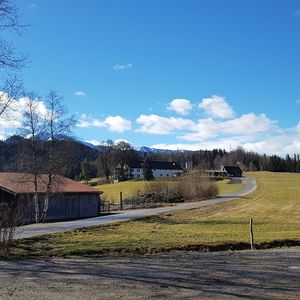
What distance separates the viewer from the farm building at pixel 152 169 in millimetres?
152125

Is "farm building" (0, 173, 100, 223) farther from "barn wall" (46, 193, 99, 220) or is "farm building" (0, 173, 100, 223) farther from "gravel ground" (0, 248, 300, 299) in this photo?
"gravel ground" (0, 248, 300, 299)

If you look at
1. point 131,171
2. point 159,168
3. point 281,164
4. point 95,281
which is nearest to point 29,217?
point 95,281

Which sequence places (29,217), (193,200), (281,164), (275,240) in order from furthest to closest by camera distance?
(281,164)
(193,200)
(29,217)
(275,240)

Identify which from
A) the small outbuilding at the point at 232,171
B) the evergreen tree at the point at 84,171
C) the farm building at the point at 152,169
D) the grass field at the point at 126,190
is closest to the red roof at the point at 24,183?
the grass field at the point at 126,190

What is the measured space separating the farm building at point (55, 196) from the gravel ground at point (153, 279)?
89.8 feet

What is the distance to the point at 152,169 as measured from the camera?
16875 cm

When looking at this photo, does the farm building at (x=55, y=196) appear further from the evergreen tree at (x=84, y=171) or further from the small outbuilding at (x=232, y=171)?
the small outbuilding at (x=232, y=171)

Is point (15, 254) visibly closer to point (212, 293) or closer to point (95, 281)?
point (95, 281)

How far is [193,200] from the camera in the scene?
233 ft

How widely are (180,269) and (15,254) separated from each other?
679 cm

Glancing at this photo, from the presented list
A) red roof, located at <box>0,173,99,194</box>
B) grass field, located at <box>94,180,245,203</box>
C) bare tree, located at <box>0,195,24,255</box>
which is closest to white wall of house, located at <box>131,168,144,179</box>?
grass field, located at <box>94,180,245,203</box>

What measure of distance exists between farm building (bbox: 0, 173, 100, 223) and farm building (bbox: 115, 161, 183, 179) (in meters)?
96.9

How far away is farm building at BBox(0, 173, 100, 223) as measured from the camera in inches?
1670

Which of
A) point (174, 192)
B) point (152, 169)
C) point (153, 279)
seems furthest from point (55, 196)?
point (152, 169)
